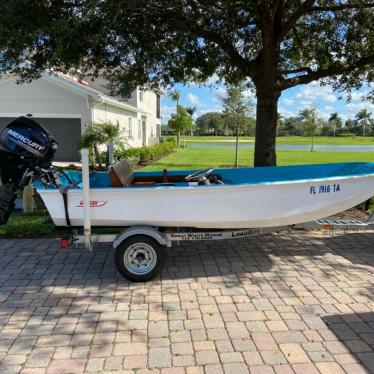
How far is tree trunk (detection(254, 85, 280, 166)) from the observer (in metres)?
7.45

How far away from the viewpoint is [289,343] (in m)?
3.43

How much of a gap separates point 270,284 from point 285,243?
5.31 feet

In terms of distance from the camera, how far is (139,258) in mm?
4719

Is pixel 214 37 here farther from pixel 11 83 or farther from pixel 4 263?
pixel 11 83

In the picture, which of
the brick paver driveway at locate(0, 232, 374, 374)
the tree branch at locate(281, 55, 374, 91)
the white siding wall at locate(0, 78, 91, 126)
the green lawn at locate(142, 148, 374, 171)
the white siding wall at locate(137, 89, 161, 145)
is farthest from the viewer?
the white siding wall at locate(137, 89, 161, 145)

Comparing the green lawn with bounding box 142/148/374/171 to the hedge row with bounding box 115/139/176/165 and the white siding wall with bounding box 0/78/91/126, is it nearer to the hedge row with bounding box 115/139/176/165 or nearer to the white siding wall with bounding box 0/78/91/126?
the hedge row with bounding box 115/139/176/165

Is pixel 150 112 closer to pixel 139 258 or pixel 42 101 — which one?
pixel 42 101

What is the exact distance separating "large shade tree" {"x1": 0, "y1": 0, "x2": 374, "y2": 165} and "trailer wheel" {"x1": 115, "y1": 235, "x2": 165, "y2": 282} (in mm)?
2664

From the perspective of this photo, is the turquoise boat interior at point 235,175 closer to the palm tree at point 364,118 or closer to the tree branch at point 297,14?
the tree branch at point 297,14

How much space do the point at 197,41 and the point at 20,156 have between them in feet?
14.9

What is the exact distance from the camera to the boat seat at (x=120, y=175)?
5.04 meters

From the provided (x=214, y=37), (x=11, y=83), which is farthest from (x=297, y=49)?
(x=11, y=83)

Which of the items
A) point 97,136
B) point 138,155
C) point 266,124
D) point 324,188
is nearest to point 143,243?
point 324,188

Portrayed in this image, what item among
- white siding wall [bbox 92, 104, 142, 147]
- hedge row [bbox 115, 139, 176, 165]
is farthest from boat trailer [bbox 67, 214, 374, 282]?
white siding wall [bbox 92, 104, 142, 147]
